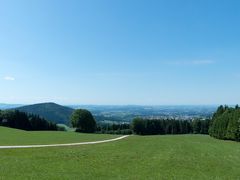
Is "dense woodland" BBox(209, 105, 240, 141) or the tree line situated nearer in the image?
"dense woodland" BBox(209, 105, 240, 141)

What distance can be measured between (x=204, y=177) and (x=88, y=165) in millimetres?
7645

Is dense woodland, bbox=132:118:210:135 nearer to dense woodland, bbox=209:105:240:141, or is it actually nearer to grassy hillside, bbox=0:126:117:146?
dense woodland, bbox=209:105:240:141

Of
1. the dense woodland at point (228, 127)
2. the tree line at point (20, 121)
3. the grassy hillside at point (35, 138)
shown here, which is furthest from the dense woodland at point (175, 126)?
the grassy hillside at point (35, 138)

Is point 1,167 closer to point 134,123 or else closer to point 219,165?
point 219,165

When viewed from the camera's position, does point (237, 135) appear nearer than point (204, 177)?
No

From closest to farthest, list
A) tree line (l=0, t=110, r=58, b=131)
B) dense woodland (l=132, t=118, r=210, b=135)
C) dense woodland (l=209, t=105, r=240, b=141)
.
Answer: dense woodland (l=209, t=105, r=240, b=141), tree line (l=0, t=110, r=58, b=131), dense woodland (l=132, t=118, r=210, b=135)

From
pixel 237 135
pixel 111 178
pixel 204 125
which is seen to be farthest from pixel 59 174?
pixel 204 125

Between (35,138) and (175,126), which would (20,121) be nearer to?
(175,126)

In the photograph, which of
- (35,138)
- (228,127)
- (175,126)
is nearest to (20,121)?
(175,126)

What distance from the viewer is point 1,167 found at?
2066cm

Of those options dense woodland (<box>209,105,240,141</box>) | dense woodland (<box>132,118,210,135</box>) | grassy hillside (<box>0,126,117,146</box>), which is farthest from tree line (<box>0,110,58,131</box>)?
dense woodland (<box>209,105,240,141</box>)

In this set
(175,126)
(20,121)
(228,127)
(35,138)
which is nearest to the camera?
(35,138)

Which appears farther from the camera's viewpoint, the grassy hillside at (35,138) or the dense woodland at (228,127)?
the dense woodland at (228,127)

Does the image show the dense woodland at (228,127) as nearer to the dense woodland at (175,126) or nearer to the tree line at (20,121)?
the dense woodland at (175,126)
